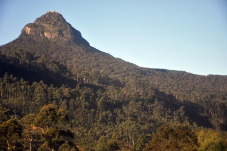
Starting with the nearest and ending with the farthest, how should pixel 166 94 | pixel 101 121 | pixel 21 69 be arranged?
pixel 101 121 → pixel 21 69 → pixel 166 94

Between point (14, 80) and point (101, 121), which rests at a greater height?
point (14, 80)

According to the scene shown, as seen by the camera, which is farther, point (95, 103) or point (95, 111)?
point (95, 103)

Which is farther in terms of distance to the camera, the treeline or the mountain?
the mountain

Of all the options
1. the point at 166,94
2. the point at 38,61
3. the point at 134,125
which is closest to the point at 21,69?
the point at 38,61

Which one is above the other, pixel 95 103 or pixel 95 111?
pixel 95 103

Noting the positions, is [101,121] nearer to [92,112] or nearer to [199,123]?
[92,112]

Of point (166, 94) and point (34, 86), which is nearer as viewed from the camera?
point (34, 86)

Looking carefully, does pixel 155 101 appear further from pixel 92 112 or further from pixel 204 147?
pixel 204 147

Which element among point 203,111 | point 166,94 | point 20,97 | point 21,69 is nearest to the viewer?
point 20,97

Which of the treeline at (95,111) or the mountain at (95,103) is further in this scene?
the mountain at (95,103)

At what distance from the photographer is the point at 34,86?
11744cm

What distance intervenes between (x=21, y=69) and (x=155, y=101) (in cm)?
7253

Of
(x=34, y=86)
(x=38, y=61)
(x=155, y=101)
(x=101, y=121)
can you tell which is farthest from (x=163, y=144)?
(x=38, y=61)

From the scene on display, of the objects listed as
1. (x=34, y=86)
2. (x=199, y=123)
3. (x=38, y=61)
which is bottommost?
(x=199, y=123)
